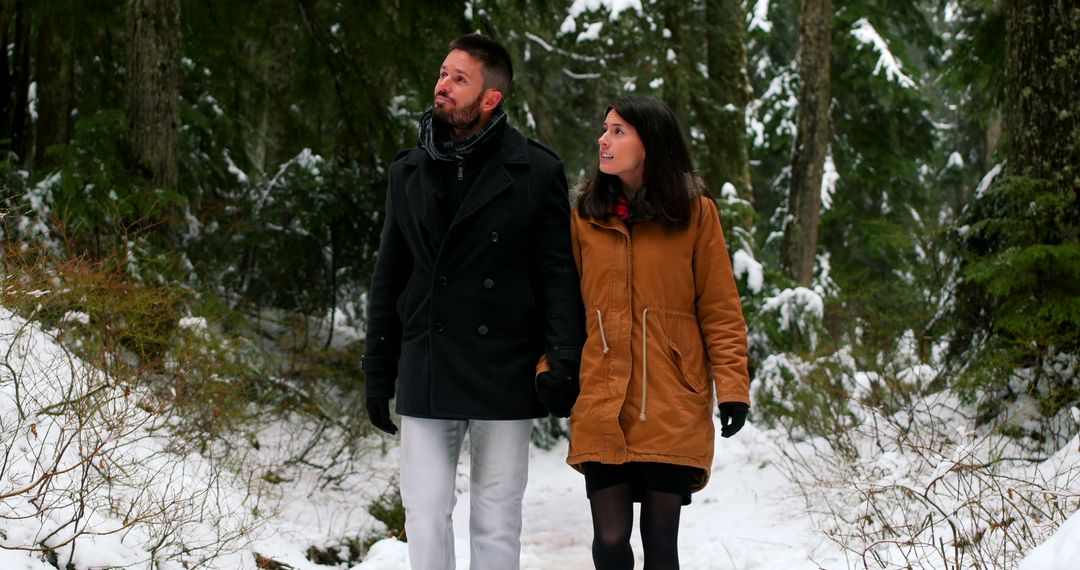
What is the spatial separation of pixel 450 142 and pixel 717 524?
12.5 feet

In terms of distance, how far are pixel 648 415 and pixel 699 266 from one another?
1.80 feet

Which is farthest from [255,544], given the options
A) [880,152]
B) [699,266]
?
[880,152]

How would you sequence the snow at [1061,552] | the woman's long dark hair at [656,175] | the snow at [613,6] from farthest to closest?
the snow at [613,6]
the woman's long dark hair at [656,175]
the snow at [1061,552]

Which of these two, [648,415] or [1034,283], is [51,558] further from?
[1034,283]

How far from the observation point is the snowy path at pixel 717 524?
5.27 meters

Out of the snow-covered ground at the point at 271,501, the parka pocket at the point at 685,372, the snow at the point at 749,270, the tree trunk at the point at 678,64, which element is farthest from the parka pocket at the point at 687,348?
the tree trunk at the point at 678,64

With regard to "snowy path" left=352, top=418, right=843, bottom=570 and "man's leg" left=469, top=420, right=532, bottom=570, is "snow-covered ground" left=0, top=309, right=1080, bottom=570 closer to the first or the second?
"snowy path" left=352, top=418, right=843, bottom=570

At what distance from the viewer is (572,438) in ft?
11.2

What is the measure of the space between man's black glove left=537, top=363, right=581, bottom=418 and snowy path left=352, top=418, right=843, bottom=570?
4.76 ft

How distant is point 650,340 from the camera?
3.38m

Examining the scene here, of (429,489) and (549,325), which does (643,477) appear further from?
(429,489)

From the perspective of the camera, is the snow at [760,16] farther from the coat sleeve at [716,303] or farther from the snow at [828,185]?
the coat sleeve at [716,303]

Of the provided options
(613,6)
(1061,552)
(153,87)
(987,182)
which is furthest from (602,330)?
(613,6)

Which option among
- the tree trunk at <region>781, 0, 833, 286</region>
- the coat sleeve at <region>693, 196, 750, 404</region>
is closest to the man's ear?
the coat sleeve at <region>693, 196, 750, 404</region>
